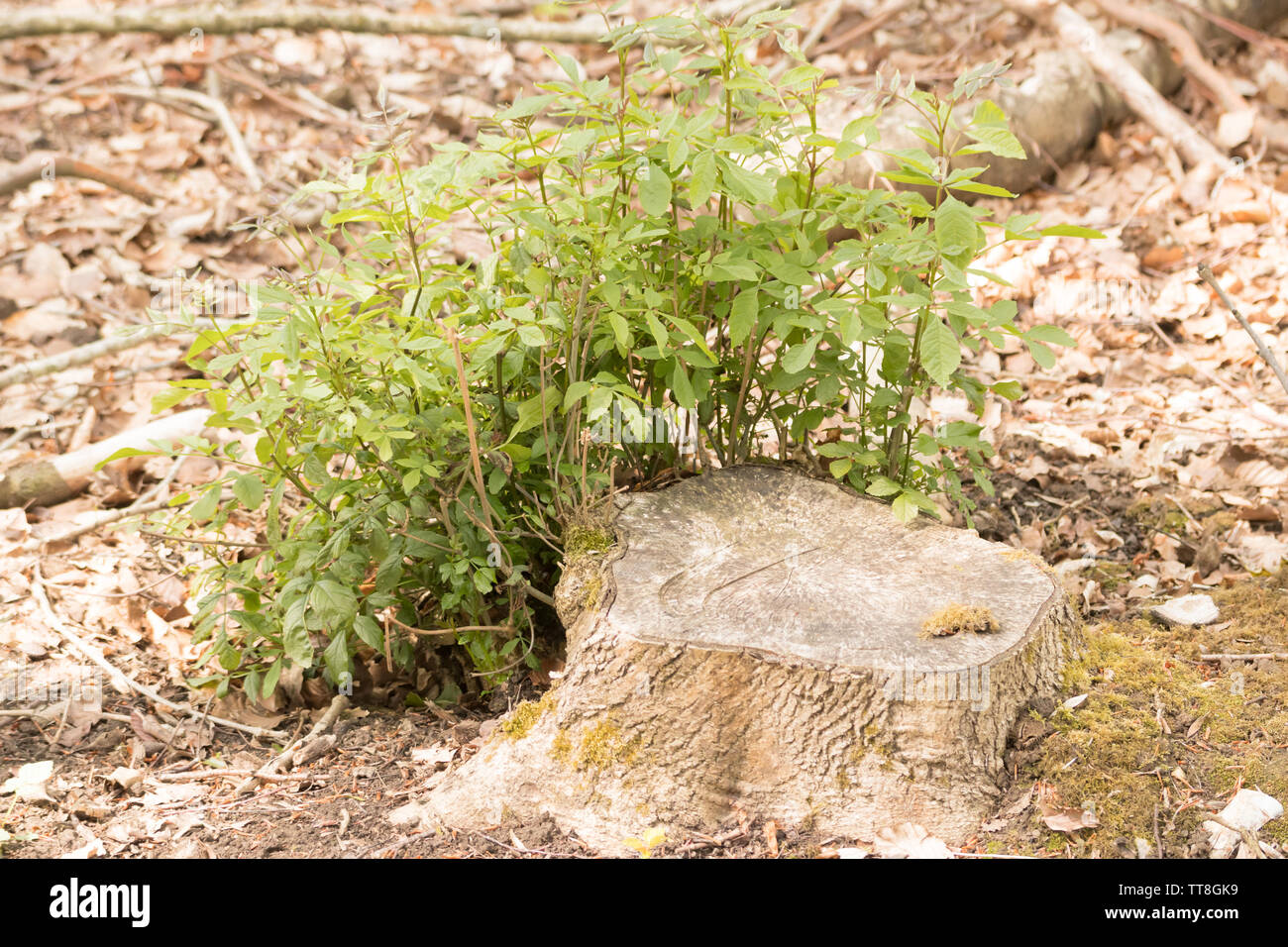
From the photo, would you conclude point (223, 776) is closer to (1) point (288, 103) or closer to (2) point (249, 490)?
(2) point (249, 490)

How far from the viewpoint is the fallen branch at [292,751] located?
2533 millimetres

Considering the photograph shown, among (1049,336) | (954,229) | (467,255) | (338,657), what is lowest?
(338,657)

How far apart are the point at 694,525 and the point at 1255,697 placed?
4.33 feet

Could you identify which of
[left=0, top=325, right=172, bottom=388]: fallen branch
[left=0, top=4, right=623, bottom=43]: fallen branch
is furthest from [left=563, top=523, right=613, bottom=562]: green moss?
[left=0, top=4, right=623, bottom=43]: fallen branch

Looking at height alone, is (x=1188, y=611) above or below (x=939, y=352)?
below

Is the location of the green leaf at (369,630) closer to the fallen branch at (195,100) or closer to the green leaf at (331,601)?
the green leaf at (331,601)

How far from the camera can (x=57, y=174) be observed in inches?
207

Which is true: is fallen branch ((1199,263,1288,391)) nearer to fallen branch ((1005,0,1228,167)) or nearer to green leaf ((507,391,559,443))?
green leaf ((507,391,559,443))

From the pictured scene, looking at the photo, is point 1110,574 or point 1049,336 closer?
point 1049,336

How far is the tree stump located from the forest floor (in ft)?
0.23

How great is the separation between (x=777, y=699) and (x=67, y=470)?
108 inches

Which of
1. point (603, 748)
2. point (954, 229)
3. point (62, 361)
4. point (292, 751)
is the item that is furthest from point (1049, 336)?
point (62, 361)

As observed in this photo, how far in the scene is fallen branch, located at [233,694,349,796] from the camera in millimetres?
2533

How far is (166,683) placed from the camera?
294cm
